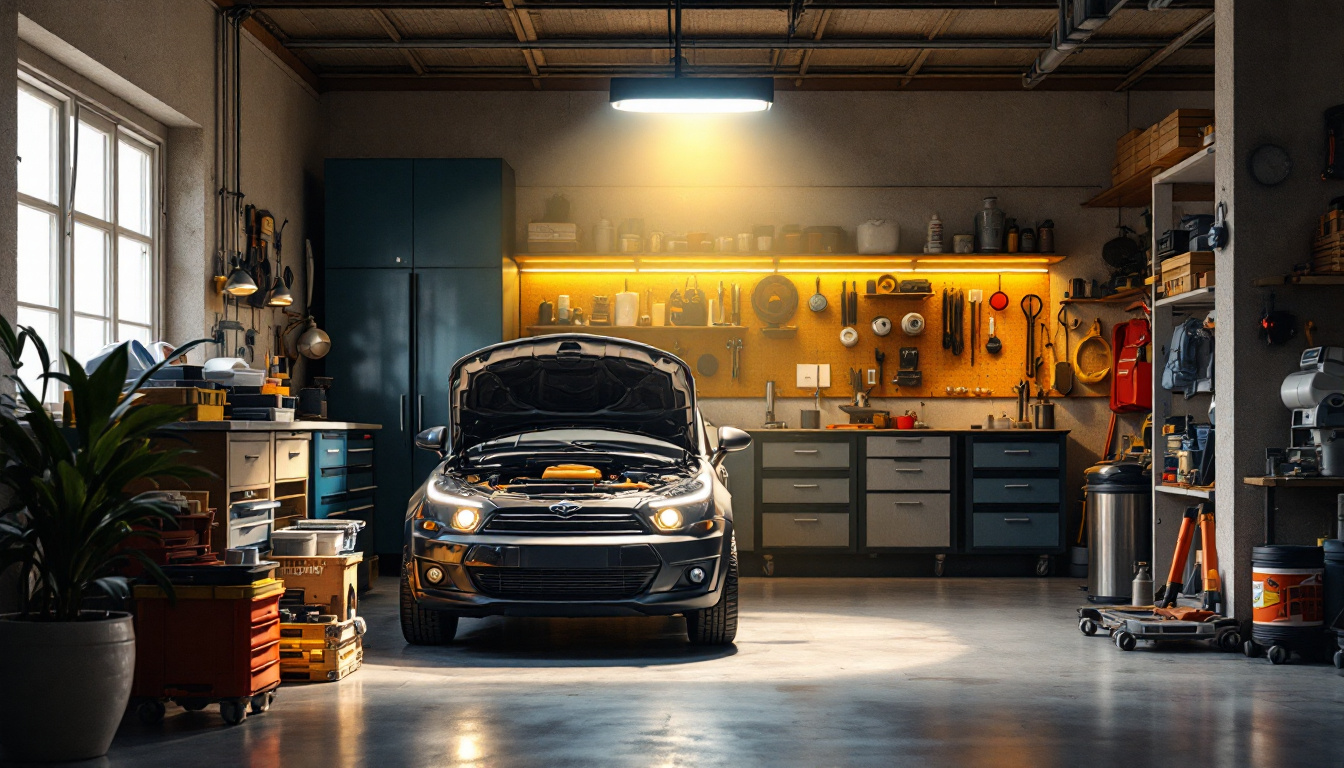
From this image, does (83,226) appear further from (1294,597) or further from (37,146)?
(1294,597)

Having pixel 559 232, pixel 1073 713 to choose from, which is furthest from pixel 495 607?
pixel 559 232

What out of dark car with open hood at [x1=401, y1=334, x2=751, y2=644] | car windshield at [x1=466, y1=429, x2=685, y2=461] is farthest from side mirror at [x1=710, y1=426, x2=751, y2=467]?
car windshield at [x1=466, y1=429, x2=685, y2=461]

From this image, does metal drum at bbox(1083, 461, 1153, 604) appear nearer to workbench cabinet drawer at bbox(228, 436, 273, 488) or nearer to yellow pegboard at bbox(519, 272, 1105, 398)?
yellow pegboard at bbox(519, 272, 1105, 398)

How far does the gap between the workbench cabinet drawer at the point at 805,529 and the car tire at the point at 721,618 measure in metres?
3.08

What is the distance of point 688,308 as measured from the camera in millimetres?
9156

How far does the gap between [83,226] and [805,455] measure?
15.4ft

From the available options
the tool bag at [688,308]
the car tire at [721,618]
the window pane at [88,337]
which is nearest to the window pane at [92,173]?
the window pane at [88,337]

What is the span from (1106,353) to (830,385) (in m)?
2.09

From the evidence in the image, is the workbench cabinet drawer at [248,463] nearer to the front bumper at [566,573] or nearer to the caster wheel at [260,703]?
the front bumper at [566,573]

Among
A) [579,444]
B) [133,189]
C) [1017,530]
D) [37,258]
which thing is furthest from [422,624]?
[1017,530]

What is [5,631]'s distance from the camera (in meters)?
3.37

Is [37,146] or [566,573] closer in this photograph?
[566,573]

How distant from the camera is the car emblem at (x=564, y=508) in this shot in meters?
4.96

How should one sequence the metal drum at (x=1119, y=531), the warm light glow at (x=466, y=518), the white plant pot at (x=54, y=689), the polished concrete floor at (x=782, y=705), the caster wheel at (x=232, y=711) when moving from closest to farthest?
the white plant pot at (x=54, y=689) → the polished concrete floor at (x=782, y=705) → the caster wheel at (x=232, y=711) → the warm light glow at (x=466, y=518) → the metal drum at (x=1119, y=531)
